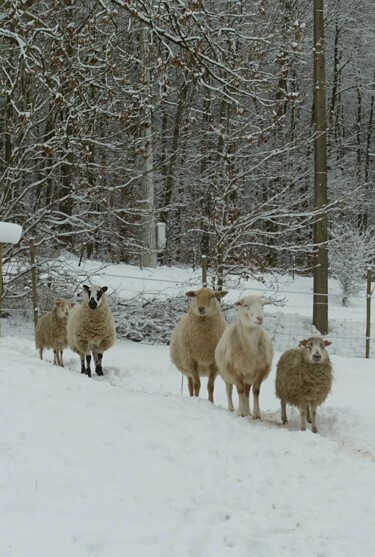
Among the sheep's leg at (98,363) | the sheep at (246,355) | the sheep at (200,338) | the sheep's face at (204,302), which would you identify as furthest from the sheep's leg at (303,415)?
the sheep's leg at (98,363)

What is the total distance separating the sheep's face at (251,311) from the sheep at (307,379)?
66cm

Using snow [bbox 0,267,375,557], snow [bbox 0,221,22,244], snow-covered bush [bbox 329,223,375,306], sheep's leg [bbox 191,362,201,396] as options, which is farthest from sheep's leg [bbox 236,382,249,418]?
snow-covered bush [bbox 329,223,375,306]

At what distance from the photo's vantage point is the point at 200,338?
748 cm

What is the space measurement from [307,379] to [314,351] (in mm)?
300

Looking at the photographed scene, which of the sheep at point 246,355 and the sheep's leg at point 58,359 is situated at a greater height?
the sheep at point 246,355

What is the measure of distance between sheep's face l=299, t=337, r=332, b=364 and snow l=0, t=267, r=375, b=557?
0.87m

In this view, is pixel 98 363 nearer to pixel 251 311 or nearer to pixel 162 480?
pixel 251 311

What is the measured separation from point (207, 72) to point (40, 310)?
7.31 meters

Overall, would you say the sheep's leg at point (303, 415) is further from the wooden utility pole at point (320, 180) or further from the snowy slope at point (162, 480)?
the wooden utility pole at point (320, 180)

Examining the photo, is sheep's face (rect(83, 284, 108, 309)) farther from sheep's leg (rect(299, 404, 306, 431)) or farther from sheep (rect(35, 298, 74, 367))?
sheep's leg (rect(299, 404, 306, 431))

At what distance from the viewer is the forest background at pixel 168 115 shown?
861cm

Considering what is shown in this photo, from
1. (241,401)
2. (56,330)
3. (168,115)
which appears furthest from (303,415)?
(168,115)

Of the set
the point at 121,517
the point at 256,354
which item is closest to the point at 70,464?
the point at 121,517

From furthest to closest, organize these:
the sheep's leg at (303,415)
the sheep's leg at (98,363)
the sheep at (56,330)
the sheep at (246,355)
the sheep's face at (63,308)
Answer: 1. the sheep's face at (63,308)
2. the sheep at (56,330)
3. the sheep's leg at (98,363)
4. the sheep at (246,355)
5. the sheep's leg at (303,415)
